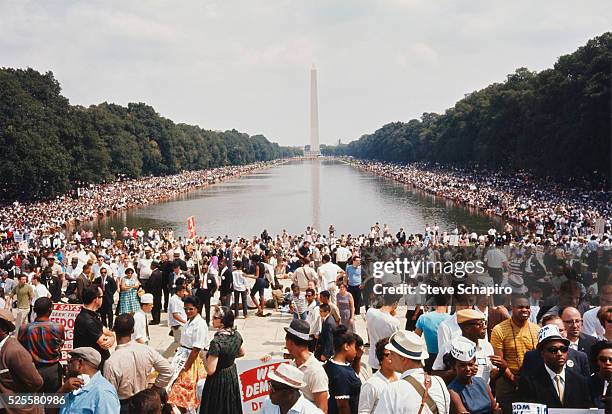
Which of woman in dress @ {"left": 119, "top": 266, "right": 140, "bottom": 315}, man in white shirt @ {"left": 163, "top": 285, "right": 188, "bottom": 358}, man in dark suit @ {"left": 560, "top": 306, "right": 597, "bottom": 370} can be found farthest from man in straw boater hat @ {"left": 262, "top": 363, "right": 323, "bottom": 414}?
woman in dress @ {"left": 119, "top": 266, "right": 140, "bottom": 315}

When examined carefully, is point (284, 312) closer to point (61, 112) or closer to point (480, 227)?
point (480, 227)

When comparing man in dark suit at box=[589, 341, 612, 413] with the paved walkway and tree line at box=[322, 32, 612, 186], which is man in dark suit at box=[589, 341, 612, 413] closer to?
the paved walkway

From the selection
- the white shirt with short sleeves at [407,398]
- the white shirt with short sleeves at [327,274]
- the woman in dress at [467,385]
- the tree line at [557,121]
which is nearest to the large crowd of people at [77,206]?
the white shirt with short sleeves at [327,274]

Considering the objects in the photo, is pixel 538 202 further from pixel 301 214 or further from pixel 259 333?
pixel 259 333

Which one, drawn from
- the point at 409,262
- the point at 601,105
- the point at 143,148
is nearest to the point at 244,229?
the point at 601,105

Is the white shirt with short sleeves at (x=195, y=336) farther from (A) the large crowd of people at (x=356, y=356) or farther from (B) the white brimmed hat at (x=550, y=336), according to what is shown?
(B) the white brimmed hat at (x=550, y=336)

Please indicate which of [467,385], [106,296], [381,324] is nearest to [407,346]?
[467,385]
